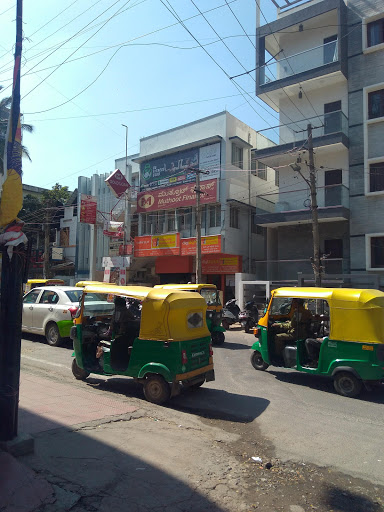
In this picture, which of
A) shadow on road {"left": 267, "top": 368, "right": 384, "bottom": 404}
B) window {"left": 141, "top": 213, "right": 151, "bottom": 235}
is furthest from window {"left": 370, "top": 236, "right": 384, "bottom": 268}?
window {"left": 141, "top": 213, "right": 151, "bottom": 235}

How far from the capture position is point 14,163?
4.19 metres

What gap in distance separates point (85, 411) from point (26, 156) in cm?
2549

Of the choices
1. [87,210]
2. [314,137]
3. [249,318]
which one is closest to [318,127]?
[314,137]

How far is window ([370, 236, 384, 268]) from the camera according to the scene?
64.4 ft

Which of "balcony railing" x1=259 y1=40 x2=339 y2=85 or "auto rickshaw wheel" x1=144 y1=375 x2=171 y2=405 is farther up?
"balcony railing" x1=259 y1=40 x2=339 y2=85

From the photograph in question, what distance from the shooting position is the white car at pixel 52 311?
450 inches

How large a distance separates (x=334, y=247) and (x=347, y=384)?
15.1 metres

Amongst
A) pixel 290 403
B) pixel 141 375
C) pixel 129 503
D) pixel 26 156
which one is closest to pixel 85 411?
pixel 141 375

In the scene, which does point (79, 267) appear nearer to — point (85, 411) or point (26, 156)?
point (26, 156)

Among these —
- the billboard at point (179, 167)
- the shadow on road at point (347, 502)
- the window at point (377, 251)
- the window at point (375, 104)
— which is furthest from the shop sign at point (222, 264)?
the shadow on road at point (347, 502)

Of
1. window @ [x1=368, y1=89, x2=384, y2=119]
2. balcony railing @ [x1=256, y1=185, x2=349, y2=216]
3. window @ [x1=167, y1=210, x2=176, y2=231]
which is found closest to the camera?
window @ [x1=368, y1=89, x2=384, y2=119]

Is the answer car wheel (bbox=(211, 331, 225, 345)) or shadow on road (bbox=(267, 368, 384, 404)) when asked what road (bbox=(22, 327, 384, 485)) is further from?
car wheel (bbox=(211, 331, 225, 345))

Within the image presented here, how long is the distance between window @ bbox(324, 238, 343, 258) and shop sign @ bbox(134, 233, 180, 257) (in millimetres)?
9222

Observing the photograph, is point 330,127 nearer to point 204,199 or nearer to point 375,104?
point 375,104
